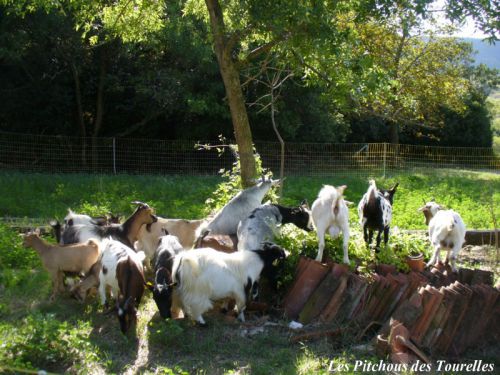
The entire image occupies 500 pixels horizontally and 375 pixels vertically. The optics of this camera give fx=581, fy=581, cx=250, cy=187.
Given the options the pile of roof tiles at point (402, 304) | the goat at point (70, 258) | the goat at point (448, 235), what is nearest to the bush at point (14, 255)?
the goat at point (70, 258)

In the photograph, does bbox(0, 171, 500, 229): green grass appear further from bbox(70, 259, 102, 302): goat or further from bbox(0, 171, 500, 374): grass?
bbox(70, 259, 102, 302): goat

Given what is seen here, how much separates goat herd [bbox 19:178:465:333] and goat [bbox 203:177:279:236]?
1cm

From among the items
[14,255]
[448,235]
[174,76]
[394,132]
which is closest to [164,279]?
[14,255]

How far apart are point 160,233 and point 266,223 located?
1.48m

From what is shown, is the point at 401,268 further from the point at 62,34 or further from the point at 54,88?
the point at 54,88

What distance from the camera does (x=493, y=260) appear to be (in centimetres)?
748

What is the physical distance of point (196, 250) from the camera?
566 cm

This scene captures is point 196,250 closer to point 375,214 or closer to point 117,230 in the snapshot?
point 117,230

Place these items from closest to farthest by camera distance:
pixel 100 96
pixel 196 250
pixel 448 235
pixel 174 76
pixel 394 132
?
1. pixel 196 250
2. pixel 448 235
3. pixel 174 76
4. pixel 100 96
5. pixel 394 132

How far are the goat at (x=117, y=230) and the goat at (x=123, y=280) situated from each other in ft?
2.91

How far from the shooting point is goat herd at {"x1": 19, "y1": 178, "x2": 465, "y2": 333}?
5.45m

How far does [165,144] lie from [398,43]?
9.55m

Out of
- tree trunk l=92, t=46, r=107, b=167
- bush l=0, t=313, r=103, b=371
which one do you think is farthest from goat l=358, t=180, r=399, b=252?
tree trunk l=92, t=46, r=107, b=167

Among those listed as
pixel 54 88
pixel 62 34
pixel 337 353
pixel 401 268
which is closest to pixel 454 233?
pixel 401 268
